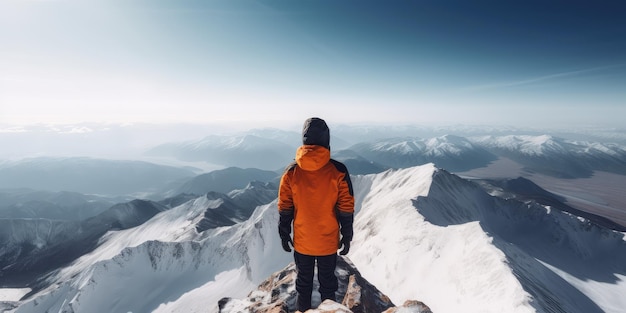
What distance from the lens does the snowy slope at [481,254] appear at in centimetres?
2694

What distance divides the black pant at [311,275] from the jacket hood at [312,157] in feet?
8.85

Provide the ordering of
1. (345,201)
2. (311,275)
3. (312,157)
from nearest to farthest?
(312,157) < (345,201) < (311,275)

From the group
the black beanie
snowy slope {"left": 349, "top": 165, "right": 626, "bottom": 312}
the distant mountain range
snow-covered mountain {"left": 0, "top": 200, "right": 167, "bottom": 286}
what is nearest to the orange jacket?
the black beanie

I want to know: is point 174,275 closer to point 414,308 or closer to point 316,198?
point 316,198

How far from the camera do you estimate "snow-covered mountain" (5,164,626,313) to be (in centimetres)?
2972

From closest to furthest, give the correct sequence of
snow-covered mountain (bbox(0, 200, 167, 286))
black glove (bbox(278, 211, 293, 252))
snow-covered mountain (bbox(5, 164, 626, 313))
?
black glove (bbox(278, 211, 293, 252)), snow-covered mountain (bbox(5, 164, 626, 313)), snow-covered mountain (bbox(0, 200, 167, 286))

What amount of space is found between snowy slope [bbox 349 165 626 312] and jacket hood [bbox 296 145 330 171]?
920 inches

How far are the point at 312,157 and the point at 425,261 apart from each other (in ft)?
123

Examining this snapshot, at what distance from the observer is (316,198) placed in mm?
6906

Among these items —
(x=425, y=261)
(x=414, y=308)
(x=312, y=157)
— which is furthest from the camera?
(x=425, y=261)

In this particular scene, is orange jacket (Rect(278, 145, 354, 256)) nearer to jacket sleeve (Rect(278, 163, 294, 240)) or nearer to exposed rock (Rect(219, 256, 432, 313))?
jacket sleeve (Rect(278, 163, 294, 240))

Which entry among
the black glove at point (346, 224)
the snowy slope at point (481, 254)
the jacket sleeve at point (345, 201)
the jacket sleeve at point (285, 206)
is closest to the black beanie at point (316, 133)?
the jacket sleeve at point (345, 201)

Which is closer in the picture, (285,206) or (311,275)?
(285,206)

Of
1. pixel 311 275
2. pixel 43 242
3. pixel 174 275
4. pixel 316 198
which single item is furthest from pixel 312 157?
pixel 43 242
